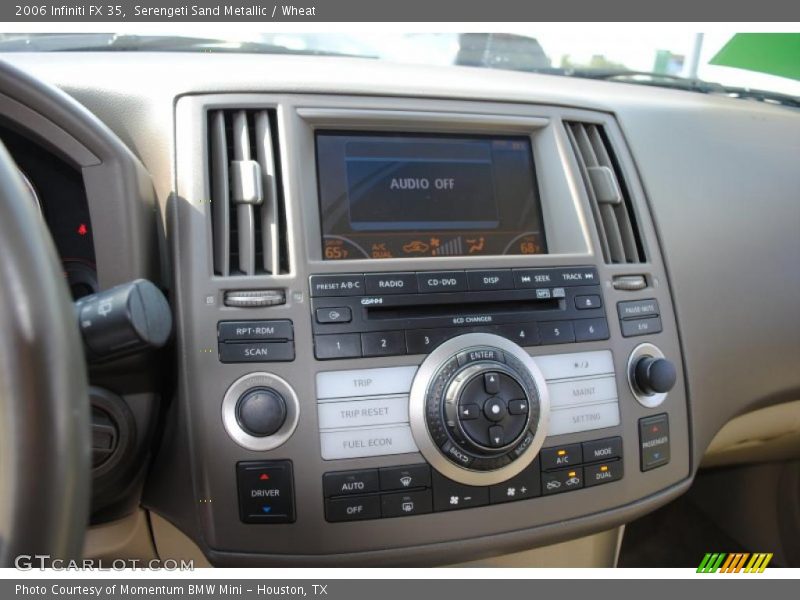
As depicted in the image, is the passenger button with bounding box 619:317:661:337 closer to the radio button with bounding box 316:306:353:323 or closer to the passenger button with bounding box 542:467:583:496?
the passenger button with bounding box 542:467:583:496

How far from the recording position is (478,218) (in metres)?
1.14

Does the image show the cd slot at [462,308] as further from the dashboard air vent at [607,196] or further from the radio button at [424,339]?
the dashboard air vent at [607,196]

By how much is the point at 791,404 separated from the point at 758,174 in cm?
51

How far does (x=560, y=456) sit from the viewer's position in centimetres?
104

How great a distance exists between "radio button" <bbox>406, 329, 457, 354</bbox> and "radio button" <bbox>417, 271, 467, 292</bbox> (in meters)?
0.07

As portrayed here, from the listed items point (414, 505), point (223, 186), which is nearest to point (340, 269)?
point (223, 186)

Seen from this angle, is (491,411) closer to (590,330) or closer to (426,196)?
(590,330)

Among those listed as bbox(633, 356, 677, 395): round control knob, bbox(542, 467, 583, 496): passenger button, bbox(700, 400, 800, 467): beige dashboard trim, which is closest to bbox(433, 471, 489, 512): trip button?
bbox(542, 467, 583, 496): passenger button

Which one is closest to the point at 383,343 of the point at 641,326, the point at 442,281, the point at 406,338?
the point at 406,338

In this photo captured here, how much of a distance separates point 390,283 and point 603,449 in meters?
0.44

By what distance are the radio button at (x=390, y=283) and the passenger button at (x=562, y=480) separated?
361mm

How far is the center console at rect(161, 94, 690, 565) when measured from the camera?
0.94 meters

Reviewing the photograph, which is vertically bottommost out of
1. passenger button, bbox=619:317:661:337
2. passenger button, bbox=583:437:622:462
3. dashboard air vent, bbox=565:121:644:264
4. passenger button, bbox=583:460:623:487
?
passenger button, bbox=583:460:623:487
